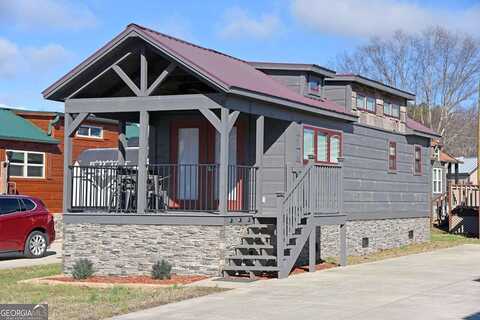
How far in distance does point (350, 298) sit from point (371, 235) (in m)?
11.2

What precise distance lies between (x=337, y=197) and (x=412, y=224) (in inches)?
367

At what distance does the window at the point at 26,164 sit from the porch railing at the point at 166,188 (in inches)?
389

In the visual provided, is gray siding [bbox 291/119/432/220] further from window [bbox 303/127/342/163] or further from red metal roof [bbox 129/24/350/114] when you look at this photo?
red metal roof [bbox 129/24/350/114]

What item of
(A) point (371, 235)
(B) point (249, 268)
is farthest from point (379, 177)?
(B) point (249, 268)

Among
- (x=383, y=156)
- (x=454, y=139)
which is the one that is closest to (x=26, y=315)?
(x=383, y=156)

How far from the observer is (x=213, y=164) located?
16.5 meters

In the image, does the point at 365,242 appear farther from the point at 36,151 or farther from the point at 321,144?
the point at 36,151

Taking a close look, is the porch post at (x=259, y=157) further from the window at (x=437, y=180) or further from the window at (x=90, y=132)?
the window at (x=437, y=180)

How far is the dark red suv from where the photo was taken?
19625mm

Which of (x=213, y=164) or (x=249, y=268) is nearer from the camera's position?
(x=249, y=268)

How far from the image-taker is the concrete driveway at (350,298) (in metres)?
10.5

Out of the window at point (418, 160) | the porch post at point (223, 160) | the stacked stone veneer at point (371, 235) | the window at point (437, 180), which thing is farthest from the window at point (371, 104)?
the window at point (437, 180)

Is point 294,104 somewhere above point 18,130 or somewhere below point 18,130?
below

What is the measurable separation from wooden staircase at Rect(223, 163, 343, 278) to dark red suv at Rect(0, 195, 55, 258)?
7215 millimetres
